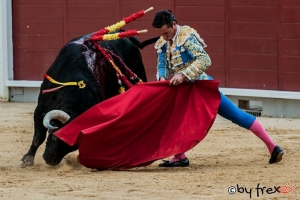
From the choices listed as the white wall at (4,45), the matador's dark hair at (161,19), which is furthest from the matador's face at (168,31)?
the white wall at (4,45)

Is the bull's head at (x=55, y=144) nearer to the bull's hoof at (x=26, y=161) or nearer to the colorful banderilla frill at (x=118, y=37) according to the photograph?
the bull's hoof at (x=26, y=161)

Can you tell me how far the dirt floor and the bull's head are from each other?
9cm

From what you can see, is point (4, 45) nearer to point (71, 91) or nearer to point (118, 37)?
point (118, 37)

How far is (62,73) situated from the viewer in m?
6.34

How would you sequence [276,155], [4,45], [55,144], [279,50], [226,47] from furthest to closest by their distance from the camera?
[4,45] < [226,47] < [279,50] < [276,155] < [55,144]

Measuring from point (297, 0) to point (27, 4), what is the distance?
3074 mm

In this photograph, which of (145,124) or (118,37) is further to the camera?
(118,37)

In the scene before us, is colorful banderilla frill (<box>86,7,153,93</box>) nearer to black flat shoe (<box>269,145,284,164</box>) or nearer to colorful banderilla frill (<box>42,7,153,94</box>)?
colorful banderilla frill (<box>42,7,153,94</box>)

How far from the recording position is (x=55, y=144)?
5.85 metres

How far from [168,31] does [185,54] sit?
0.66ft

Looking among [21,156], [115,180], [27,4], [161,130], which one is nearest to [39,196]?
[115,180]

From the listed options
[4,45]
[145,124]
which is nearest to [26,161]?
[145,124]

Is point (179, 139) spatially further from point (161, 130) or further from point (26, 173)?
point (26, 173)

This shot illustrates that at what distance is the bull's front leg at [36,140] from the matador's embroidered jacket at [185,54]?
3.08 feet
